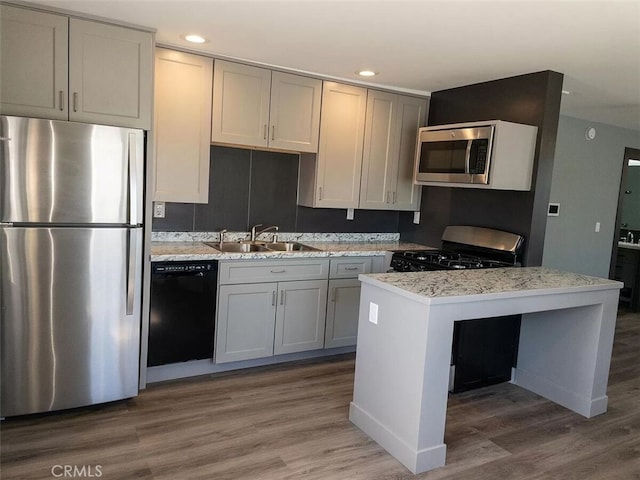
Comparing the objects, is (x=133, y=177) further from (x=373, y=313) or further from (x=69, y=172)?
(x=373, y=313)

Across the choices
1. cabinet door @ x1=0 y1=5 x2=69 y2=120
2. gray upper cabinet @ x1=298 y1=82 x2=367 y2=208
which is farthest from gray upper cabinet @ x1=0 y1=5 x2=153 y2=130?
gray upper cabinet @ x1=298 y1=82 x2=367 y2=208

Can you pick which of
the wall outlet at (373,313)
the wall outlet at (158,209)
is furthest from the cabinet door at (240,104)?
the wall outlet at (373,313)

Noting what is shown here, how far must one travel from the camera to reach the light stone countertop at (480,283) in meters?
2.41

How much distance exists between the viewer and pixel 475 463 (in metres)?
2.51

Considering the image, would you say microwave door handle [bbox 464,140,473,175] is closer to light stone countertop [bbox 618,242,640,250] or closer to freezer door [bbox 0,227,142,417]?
freezer door [bbox 0,227,142,417]

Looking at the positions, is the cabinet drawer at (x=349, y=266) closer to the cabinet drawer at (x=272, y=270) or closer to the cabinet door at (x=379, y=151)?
the cabinet drawer at (x=272, y=270)

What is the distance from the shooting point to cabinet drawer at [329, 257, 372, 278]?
12.4 feet

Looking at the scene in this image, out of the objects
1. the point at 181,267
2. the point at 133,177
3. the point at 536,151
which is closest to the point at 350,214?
the point at 536,151

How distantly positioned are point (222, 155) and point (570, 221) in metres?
3.84

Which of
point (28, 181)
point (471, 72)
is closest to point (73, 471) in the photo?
point (28, 181)

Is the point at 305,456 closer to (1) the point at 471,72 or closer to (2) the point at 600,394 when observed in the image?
(2) the point at 600,394

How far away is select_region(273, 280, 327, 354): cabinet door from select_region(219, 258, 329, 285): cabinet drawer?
0.20 ft

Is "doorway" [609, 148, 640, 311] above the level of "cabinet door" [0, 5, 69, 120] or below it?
below

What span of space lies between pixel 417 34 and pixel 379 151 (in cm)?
157
